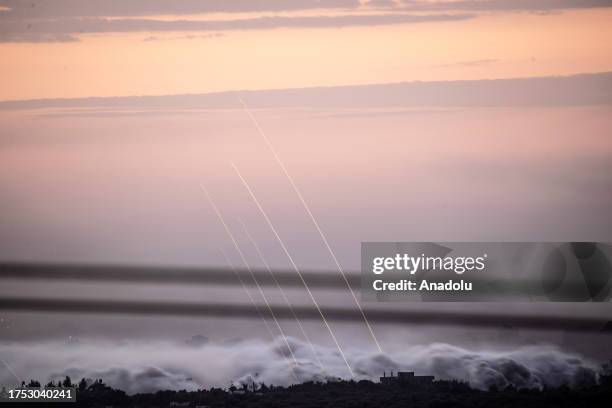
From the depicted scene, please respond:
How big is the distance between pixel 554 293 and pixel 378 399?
71.9 inches

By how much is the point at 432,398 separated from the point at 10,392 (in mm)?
3749

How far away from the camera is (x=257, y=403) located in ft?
19.5

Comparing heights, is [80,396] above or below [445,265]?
below

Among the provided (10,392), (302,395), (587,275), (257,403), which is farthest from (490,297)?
(10,392)

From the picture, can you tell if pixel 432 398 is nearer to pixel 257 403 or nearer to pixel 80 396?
pixel 257 403

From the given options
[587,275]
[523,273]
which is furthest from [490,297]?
[587,275]

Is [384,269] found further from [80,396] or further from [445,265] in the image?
[80,396]

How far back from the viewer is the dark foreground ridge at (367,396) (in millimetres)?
5832

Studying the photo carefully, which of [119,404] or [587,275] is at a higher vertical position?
[587,275]

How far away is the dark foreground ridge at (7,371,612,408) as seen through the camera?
5832mm

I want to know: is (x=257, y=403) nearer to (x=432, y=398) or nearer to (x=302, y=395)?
(x=302, y=395)

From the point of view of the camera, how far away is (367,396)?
5977 millimetres

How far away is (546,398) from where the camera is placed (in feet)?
19.9

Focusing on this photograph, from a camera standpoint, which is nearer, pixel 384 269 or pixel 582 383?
pixel 384 269
